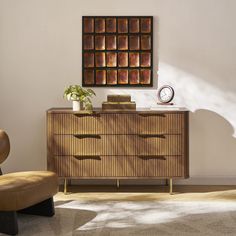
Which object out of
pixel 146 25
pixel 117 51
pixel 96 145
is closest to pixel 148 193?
pixel 96 145

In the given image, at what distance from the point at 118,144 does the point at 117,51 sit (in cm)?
107

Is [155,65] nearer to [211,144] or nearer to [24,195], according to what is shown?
[211,144]

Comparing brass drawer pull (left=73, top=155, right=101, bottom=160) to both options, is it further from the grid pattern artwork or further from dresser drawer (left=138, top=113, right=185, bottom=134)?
the grid pattern artwork

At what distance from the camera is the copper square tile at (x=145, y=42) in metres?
5.99

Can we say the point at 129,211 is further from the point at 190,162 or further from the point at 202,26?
the point at 202,26

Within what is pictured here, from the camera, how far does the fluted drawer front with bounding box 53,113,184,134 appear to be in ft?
18.1

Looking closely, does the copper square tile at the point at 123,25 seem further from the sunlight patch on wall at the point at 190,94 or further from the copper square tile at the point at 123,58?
the sunlight patch on wall at the point at 190,94

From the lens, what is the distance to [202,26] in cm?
597

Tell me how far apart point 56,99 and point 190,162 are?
1572 mm

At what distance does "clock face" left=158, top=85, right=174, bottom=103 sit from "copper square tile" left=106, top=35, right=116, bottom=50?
2.27 ft

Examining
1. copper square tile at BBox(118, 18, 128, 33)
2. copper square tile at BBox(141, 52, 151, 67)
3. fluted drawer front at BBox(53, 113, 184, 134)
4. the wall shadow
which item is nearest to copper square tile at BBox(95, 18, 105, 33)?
copper square tile at BBox(118, 18, 128, 33)

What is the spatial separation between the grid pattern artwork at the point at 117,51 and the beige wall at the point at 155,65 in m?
0.07

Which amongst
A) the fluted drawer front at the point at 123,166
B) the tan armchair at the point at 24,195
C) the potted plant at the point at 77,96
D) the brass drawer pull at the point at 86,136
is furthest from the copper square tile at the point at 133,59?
the tan armchair at the point at 24,195

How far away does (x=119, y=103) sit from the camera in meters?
5.63
